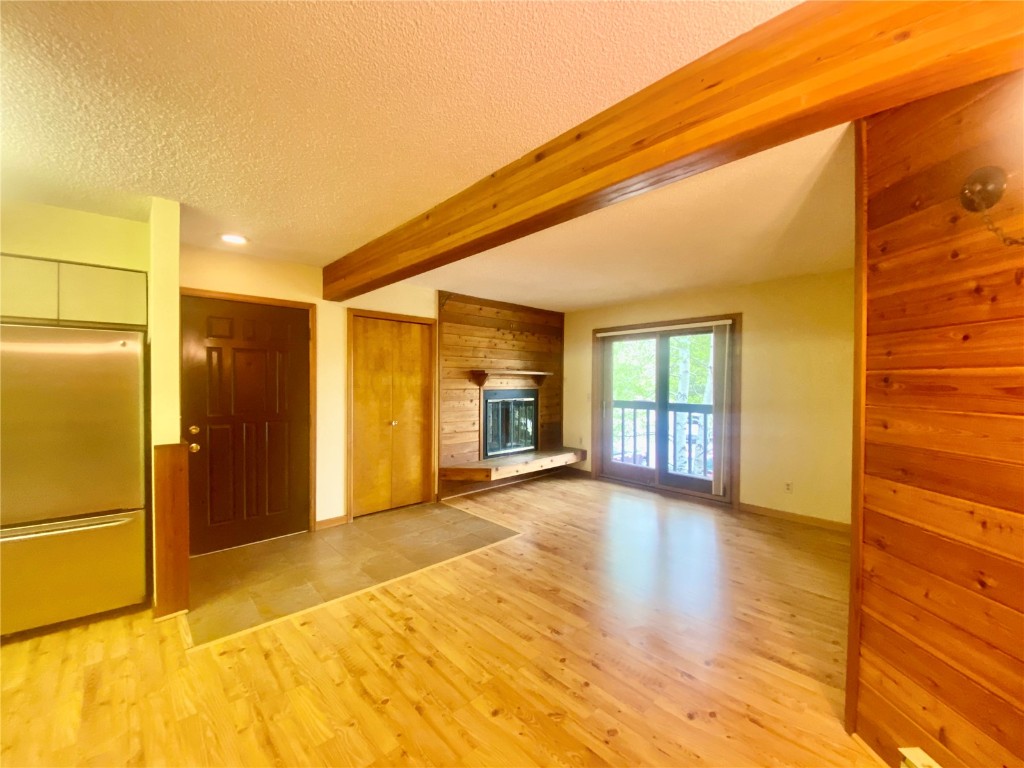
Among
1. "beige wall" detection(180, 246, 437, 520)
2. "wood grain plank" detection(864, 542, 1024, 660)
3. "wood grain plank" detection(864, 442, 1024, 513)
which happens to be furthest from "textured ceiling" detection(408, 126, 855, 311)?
"wood grain plank" detection(864, 542, 1024, 660)

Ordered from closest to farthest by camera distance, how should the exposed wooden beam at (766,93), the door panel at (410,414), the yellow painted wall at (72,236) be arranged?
the exposed wooden beam at (766,93) < the yellow painted wall at (72,236) < the door panel at (410,414)

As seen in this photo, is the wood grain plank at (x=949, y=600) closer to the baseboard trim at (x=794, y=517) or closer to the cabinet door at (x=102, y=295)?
the baseboard trim at (x=794, y=517)

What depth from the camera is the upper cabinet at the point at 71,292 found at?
6.82 feet

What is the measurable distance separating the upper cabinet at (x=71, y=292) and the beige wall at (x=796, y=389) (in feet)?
16.0

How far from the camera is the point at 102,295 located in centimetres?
229

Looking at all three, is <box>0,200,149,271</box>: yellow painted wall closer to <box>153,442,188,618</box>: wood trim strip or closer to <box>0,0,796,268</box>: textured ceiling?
<box>0,0,796,268</box>: textured ceiling

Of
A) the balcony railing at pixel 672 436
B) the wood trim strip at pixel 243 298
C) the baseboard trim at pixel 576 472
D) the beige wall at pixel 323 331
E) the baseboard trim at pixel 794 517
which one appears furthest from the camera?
the baseboard trim at pixel 576 472

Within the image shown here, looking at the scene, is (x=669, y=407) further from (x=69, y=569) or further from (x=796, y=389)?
(x=69, y=569)

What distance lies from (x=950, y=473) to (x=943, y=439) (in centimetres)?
10

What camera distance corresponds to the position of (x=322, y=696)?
1.69 metres

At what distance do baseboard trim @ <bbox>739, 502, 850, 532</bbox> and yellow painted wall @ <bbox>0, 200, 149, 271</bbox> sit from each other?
17.8ft

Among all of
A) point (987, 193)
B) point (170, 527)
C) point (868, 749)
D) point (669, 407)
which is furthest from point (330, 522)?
point (987, 193)

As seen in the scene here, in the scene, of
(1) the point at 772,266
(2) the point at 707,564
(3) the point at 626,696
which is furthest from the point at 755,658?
(1) the point at 772,266

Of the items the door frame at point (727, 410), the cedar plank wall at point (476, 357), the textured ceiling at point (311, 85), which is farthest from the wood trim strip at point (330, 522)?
the door frame at point (727, 410)
